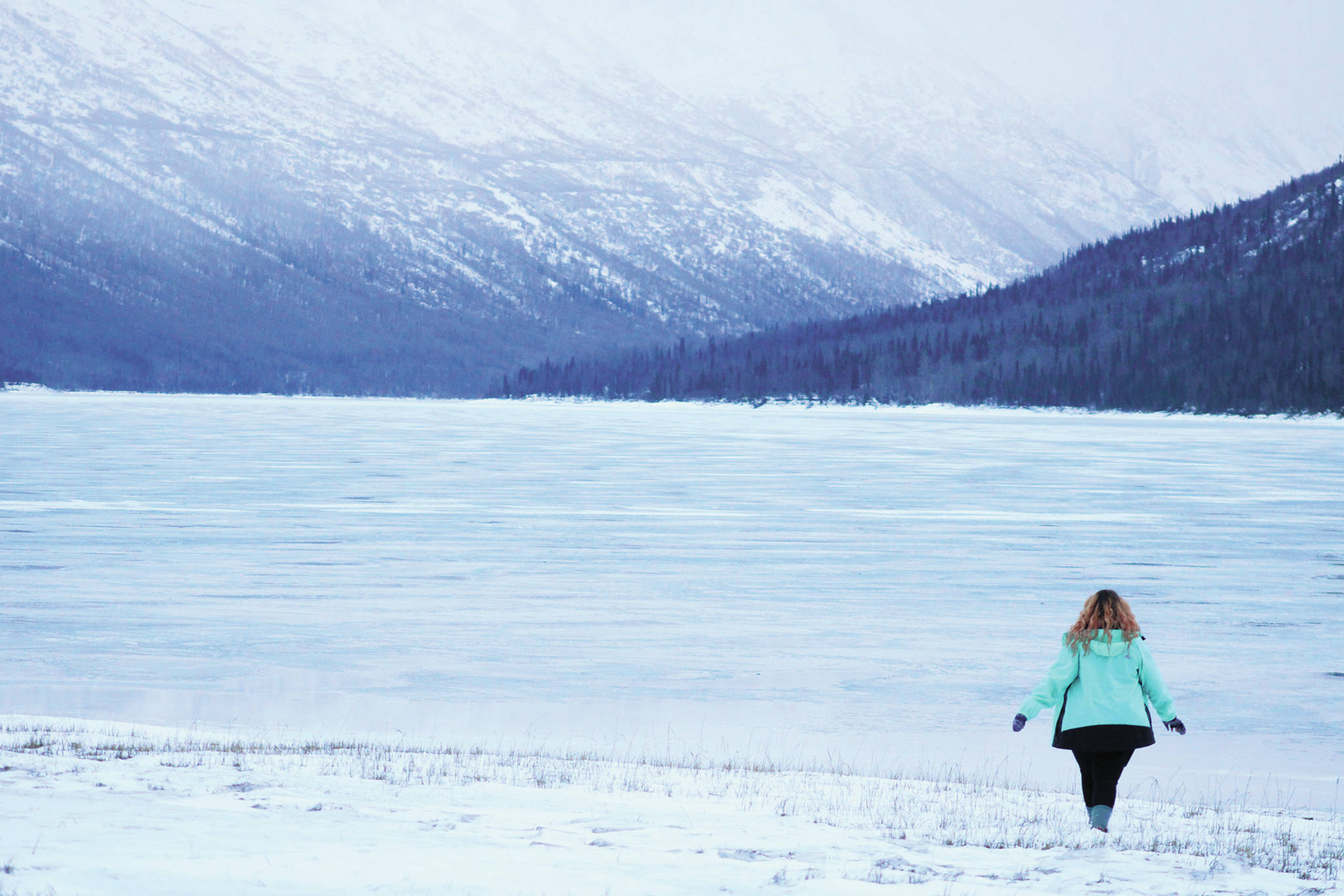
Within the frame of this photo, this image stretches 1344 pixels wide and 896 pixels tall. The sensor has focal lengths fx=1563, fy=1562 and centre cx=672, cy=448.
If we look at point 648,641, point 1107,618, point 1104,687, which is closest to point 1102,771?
point 1104,687

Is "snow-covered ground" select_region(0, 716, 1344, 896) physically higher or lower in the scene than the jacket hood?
lower

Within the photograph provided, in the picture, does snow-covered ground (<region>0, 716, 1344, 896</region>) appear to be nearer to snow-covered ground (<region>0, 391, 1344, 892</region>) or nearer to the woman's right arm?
snow-covered ground (<region>0, 391, 1344, 892</region>)

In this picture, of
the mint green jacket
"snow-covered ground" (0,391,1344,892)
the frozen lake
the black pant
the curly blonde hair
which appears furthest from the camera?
the frozen lake

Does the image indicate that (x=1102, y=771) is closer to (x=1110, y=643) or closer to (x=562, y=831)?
(x=1110, y=643)

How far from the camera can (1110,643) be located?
32.8ft

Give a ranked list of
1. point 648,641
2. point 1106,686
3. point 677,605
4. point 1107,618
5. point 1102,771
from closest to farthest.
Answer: point 1107,618, point 1106,686, point 1102,771, point 648,641, point 677,605

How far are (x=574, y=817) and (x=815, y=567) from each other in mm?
18214

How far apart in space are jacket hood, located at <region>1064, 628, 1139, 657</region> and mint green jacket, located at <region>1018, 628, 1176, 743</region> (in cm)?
1

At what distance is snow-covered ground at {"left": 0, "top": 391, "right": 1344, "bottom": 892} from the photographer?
35.6 feet

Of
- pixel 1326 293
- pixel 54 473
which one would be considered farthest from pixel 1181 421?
pixel 54 473

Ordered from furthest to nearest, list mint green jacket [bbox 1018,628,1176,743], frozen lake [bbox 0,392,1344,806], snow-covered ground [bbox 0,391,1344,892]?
frozen lake [bbox 0,392,1344,806] < snow-covered ground [bbox 0,391,1344,892] < mint green jacket [bbox 1018,628,1176,743]

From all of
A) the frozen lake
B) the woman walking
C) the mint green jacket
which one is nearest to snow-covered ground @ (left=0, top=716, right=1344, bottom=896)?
the woman walking

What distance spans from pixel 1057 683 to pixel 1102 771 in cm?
75

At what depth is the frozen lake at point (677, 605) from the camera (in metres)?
15.7
